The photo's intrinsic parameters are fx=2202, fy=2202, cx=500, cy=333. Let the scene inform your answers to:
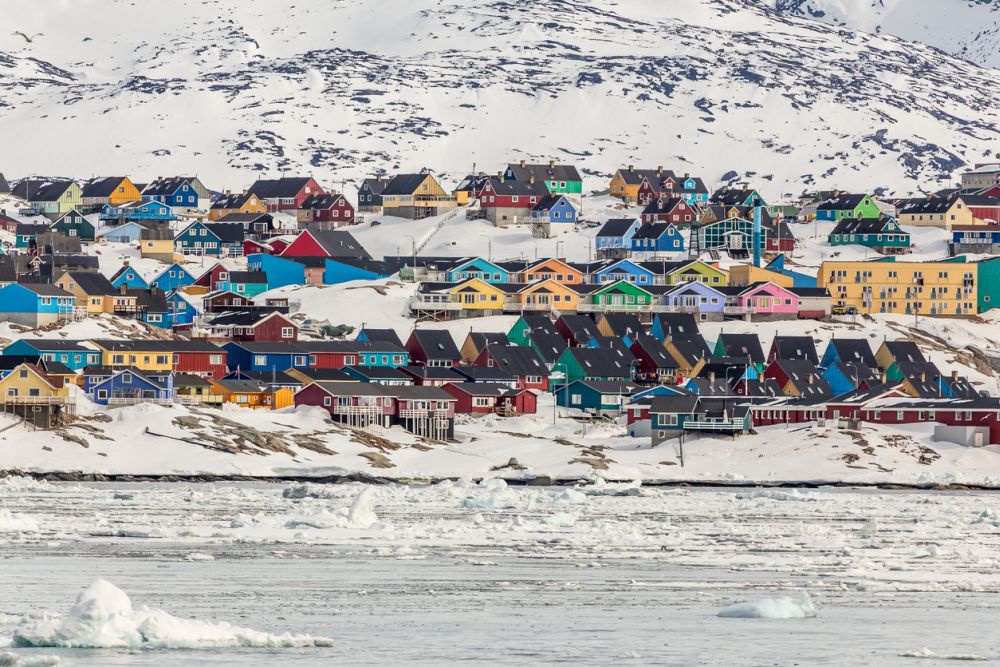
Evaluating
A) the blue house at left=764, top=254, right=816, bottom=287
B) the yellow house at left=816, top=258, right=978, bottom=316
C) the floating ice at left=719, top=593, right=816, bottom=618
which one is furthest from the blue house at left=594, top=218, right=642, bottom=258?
the floating ice at left=719, top=593, right=816, bottom=618

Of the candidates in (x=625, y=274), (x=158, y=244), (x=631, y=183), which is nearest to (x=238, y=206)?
(x=158, y=244)

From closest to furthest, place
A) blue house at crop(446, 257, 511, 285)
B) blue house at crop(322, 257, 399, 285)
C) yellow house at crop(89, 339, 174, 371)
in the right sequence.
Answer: yellow house at crop(89, 339, 174, 371), blue house at crop(446, 257, 511, 285), blue house at crop(322, 257, 399, 285)

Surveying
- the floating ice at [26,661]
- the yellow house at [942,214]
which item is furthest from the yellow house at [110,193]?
the floating ice at [26,661]

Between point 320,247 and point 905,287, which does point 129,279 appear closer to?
point 320,247

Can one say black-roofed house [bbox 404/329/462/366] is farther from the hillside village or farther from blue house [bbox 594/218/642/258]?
blue house [bbox 594/218/642/258]

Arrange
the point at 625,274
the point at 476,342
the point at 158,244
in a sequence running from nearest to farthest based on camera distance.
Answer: the point at 476,342 < the point at 625,274 < the point at 158,244

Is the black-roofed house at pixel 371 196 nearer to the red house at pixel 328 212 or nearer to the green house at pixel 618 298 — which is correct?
the red house at pixel 328 212
